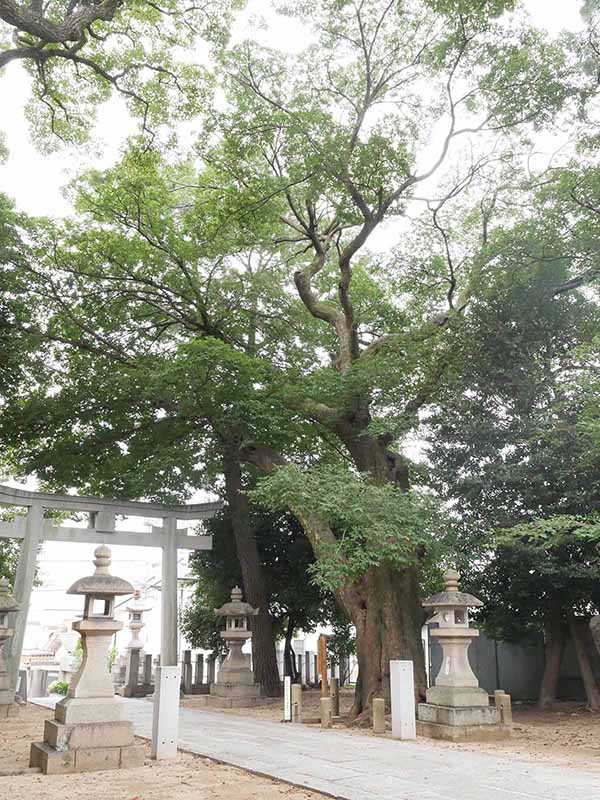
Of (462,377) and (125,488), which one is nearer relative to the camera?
(462,377)

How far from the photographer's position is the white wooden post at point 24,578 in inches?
504

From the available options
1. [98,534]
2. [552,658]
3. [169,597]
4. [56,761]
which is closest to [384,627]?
[552,658]

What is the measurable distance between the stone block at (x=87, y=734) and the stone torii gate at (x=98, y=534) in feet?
25.0

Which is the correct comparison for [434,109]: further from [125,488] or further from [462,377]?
[125,488]

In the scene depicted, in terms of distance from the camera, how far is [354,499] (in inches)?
345

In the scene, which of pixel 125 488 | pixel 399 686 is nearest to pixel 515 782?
pixel 399 686

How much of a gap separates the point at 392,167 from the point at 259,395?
487 cm

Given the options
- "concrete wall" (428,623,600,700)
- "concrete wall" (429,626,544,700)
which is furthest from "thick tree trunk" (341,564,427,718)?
"concrete wall" (429,626,544,700)

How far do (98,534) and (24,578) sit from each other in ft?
6.23

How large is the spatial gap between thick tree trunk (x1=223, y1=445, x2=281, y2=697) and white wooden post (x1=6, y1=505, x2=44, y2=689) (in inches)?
175

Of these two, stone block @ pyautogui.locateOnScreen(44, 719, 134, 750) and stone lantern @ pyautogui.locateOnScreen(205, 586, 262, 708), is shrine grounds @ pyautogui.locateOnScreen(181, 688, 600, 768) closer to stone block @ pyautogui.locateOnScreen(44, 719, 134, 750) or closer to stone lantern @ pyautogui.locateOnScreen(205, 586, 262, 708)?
stone lantern @ pyautogui.locateOnScreen(205, 586, 262, 708)

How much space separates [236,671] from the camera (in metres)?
13.6

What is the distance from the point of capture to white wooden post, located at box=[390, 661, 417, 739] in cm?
795

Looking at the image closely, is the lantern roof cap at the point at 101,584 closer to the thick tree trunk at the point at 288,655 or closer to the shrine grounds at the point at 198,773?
the shrine grounds at the point at 198,773
